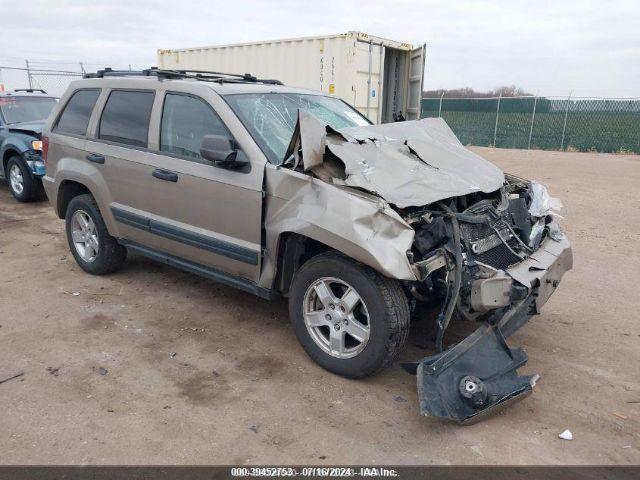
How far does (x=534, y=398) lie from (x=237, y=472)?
190cm

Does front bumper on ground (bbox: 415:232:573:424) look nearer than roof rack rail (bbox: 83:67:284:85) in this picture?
Yes

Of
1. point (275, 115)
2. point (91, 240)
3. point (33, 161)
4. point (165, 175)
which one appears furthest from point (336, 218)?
point (33, 161)

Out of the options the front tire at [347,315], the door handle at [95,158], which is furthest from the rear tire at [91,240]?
the front tire at [347,315]

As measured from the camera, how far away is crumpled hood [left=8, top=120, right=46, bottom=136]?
8727 mm

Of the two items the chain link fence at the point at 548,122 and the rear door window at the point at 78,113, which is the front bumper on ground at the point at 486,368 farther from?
the chain link fence at the point at 548,122

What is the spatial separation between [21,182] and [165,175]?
596 centimetres

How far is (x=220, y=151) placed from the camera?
364cm

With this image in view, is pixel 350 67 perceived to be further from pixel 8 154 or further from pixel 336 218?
pixel 336 218

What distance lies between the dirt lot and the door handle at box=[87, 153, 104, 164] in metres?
1.20

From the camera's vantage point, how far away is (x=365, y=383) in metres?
3.46

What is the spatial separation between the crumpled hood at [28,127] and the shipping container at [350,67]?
5.09m

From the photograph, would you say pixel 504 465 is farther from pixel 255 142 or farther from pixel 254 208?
pixel 255 142

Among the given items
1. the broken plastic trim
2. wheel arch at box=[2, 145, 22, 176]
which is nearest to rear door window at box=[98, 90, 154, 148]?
the broken plastic trim

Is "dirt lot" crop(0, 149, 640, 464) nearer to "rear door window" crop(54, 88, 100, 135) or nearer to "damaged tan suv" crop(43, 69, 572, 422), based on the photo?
"damaged tan suv" crop(43, 69, 572, 422)
